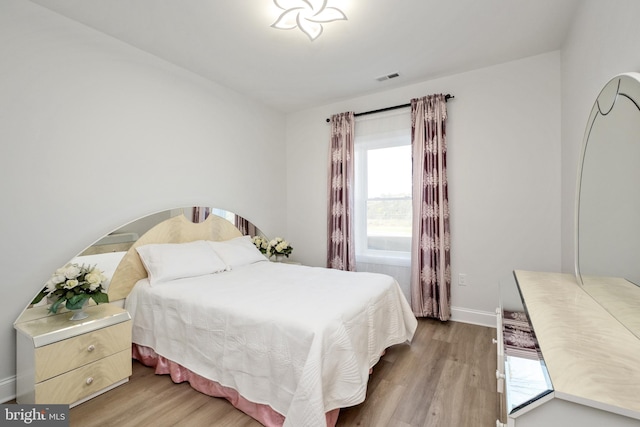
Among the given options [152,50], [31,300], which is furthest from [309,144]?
[31,300]

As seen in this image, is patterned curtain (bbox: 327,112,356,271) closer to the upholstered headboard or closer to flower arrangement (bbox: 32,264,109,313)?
the upholstered headboard

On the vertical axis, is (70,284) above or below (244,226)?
below

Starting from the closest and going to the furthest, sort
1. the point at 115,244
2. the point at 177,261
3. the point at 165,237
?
the point at 115,244 → the point at 177,261 → the point at 165,237

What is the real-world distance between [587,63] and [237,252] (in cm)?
327

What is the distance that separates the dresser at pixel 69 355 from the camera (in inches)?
65.2

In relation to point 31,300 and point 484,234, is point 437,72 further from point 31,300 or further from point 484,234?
point 31,300

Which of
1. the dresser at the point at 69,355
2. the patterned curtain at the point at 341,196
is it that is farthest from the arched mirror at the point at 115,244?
the patterned curtain at the point at 341,196

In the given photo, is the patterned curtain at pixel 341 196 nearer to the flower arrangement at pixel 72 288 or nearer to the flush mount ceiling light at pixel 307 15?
the flush mount ceiling light at pixel 307 15

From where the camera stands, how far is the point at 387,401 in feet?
5.92

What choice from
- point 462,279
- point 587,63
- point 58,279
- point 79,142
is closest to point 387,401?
point 462,279

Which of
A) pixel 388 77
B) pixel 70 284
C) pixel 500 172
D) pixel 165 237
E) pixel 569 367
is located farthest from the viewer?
pixel 388 77

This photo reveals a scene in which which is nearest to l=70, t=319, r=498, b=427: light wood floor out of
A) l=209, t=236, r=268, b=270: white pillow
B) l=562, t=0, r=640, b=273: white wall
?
l=209, t=236, r=268, b=270: white pillow

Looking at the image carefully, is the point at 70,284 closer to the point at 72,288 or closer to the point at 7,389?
the point at 72,288

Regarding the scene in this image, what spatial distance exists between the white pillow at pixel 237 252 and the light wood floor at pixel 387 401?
1.13 meters
